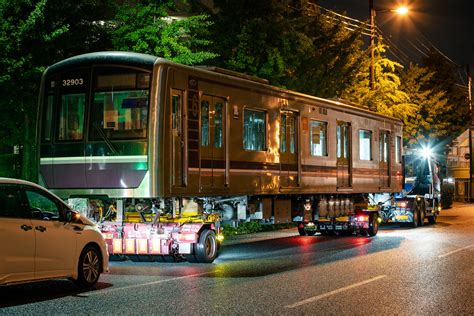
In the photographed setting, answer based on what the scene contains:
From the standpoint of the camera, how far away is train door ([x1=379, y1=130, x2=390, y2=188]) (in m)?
25.6

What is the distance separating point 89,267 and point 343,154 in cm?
1179

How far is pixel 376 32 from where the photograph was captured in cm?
3925

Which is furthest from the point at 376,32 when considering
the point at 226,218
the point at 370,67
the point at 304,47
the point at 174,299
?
the point at 174,299

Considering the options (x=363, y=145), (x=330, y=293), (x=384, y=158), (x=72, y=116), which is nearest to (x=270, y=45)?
(x=363, y=145)

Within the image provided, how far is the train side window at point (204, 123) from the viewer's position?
611 inches

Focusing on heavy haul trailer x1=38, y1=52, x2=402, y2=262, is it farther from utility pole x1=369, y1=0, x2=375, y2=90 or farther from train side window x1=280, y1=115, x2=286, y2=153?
utility pole x1=369, y1=0, x2=375, y2=90

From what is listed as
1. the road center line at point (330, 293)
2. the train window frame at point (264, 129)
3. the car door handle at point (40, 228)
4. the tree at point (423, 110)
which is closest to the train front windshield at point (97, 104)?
the train window frame at point (264, 129)

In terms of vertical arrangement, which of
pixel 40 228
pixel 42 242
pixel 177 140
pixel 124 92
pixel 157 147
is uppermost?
pixel 124 92

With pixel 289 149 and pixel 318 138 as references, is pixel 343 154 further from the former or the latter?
pixel 289 149

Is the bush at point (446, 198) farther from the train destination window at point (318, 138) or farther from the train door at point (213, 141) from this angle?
the train door at point (213, 141)

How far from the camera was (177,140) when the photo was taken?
48.1ft

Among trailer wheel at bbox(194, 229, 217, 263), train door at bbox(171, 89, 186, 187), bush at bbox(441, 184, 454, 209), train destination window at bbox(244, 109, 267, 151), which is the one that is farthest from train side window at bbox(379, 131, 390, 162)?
bush at bbox(441, 184, 454, 209)

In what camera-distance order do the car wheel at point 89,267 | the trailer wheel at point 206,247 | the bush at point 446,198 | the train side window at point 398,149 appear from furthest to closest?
1. the bush at point 446,198
2. the train side window at point 398,149
3. the trailer wheel at point 206,247
4. the car wheel at point 89,267

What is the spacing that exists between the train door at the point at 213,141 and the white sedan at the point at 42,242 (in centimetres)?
371
